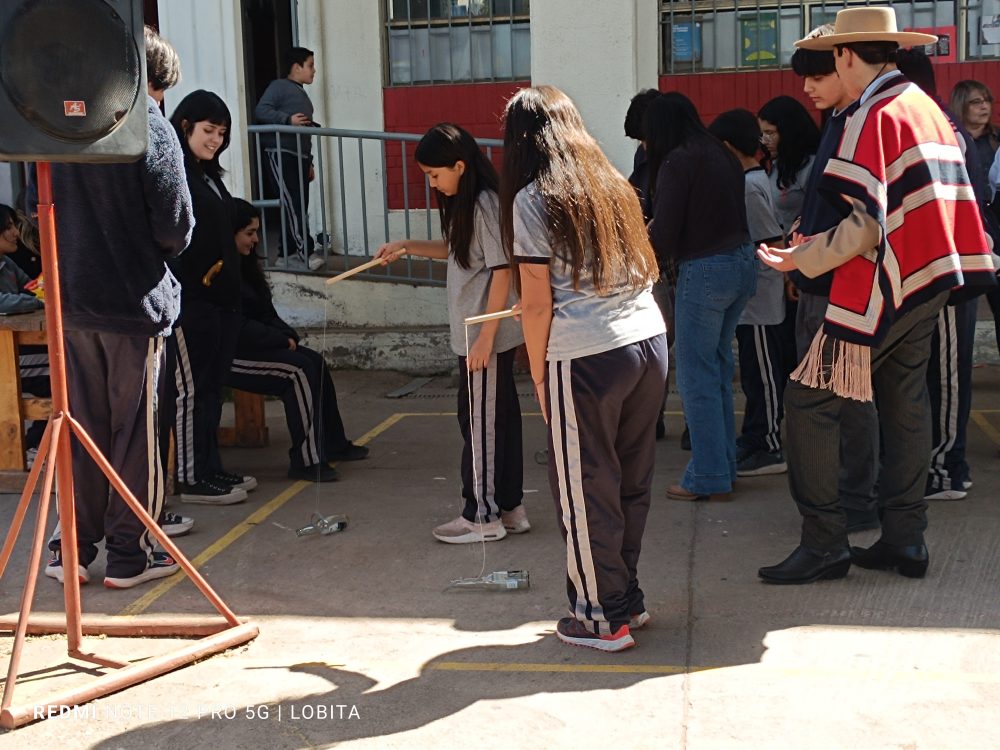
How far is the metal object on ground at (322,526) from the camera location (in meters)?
5.59

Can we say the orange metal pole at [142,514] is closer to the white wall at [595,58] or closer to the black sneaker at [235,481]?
the black sneaker at [235,481]

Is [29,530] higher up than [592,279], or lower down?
lower down

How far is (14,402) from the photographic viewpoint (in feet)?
20.7

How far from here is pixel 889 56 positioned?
178 inches

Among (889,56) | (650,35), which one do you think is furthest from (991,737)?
(650,35)

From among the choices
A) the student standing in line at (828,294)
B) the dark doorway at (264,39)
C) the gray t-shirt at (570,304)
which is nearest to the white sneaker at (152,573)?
the gray t-shirt at (570,304)

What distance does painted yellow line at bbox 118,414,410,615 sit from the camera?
4.81 m

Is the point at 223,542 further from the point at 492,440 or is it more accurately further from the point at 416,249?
the point at 416,249

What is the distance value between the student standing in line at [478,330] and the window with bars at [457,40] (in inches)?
212

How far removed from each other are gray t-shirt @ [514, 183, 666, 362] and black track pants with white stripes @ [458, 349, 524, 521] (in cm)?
125

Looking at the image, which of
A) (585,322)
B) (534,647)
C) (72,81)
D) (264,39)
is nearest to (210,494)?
(534,647)

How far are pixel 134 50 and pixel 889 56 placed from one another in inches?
101

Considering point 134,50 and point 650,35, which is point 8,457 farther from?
point 650,35

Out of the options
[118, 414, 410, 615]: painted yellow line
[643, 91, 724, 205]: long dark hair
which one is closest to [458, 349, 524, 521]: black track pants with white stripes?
[118, 414, 410, 615]: painted yellow line
